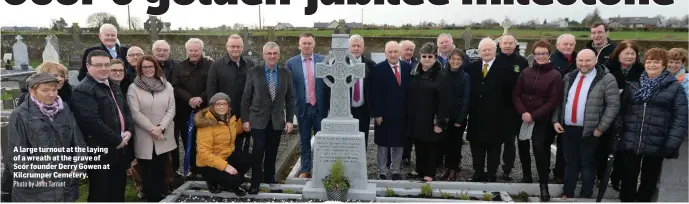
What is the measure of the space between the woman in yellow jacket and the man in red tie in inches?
130

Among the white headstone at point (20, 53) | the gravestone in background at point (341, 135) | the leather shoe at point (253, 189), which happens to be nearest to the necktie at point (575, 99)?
the gravestone in background at point (341, 135)

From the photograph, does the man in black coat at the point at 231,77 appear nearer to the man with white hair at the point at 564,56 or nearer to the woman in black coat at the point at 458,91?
the woman in black coat at the point at 458,91

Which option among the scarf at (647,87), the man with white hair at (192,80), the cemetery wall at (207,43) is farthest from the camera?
the cemetery wall at (207,43)

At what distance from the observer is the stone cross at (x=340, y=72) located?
4.97m

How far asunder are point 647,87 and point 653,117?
0.28m

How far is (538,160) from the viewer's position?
5.19 meters

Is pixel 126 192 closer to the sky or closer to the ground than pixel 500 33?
closer to the ground

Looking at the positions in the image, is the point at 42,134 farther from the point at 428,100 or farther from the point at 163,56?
the point at 428,100

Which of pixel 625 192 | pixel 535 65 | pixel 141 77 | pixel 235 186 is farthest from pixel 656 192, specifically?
pixel 141 77

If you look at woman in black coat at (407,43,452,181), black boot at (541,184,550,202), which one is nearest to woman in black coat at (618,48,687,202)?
black boot at (541,184,550,202)

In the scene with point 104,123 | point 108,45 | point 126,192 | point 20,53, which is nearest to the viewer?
point 104,123

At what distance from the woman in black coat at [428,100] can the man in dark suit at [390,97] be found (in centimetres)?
11

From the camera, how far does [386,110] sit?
5.55 meters

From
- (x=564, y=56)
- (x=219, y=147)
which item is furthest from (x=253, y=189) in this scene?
(x=564, y=56)
